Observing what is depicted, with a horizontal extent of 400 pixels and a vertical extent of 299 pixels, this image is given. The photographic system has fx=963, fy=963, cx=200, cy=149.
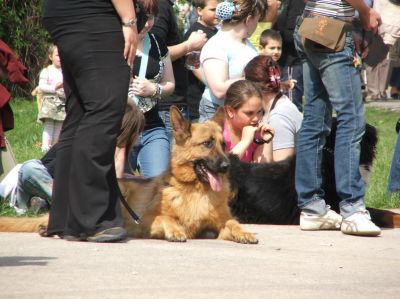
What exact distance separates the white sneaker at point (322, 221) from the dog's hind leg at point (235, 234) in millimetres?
769

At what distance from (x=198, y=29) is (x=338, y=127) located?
417cm

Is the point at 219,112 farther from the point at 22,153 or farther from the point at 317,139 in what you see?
the point at 22,153

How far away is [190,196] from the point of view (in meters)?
6.52

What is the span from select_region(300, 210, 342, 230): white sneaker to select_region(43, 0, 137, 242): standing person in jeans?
64.2 inches

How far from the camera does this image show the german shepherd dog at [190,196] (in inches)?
253

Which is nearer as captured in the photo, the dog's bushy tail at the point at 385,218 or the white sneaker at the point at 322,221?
the white sneaker at the point at 322,221

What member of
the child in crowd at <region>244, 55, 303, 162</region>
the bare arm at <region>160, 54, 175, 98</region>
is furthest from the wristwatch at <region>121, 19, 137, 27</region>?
the child in crowd at <region>244, 55, 303, 162</region>

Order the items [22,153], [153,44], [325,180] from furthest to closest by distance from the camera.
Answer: [22,153] → [153,44] → [325,180]

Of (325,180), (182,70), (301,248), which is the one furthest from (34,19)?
(301,248)

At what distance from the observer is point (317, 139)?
6898mm

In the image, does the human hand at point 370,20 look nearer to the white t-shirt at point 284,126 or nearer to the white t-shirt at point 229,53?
the white t-shirt at point 284,126

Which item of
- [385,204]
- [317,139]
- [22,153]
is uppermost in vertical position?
[317,139]

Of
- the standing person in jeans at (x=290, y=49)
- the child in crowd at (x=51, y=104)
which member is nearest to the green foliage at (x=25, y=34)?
the child in crowd at (x=51, y=104)

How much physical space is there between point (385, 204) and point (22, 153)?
5.15 meters
